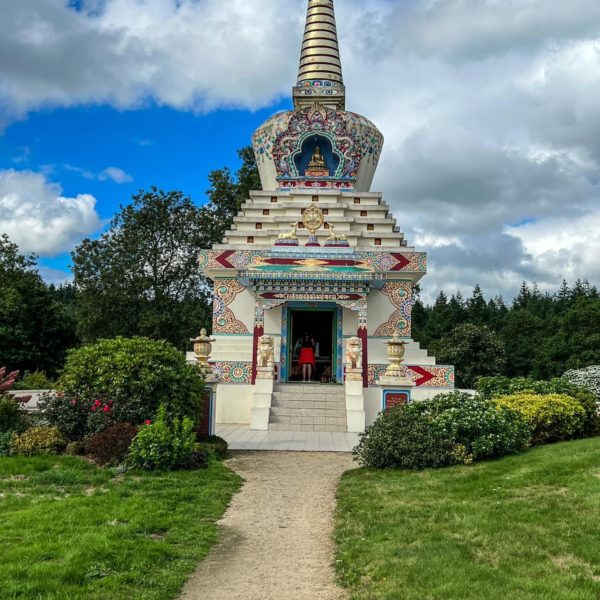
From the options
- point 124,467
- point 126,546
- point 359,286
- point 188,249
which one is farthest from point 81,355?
point 188,249

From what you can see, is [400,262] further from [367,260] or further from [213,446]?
[213,446]

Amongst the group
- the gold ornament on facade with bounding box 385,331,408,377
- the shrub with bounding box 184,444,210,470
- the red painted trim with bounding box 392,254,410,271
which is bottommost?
the shrub with bounding box 184,444,210,470

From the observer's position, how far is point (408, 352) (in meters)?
20.2

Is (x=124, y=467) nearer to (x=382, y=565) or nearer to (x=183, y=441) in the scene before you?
(x=183, y=441)

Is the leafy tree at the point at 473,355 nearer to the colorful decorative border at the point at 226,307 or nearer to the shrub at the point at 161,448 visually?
the colorful decorative border at the point at 226,307

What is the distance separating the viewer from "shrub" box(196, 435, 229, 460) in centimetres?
1132

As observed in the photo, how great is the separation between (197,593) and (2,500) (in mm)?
3911

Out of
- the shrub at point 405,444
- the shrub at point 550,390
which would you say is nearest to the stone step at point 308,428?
the shrub at point 550,390

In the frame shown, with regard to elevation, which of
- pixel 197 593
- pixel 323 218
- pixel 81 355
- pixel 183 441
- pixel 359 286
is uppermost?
pixel 323 218

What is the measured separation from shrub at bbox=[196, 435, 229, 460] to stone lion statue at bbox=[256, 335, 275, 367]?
4611 millimetres

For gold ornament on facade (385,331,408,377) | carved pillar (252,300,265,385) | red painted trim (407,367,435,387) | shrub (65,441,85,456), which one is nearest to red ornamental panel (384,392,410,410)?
gold ornament on facade (385,331,408,377)

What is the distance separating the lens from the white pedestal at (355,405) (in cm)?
1631

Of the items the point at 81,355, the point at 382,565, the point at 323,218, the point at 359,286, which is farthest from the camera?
the point at 323,218

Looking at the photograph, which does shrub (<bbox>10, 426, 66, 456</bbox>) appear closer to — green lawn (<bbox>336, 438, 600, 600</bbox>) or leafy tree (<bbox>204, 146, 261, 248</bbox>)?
green lawn (<bbox>336, 438, 600, 600</bbox>)
